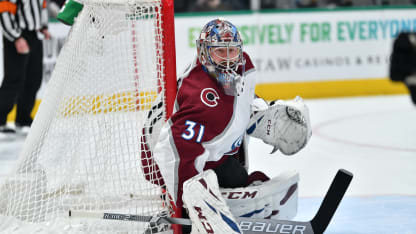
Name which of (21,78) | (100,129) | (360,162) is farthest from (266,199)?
(21,78)

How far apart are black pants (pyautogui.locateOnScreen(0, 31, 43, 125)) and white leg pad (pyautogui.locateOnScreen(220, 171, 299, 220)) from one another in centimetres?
253

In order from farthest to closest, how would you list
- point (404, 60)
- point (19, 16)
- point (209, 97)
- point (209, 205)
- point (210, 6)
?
point (210, 6) < point (19, 16) < point (209, 97) < point (209, 205) < point (404, 60)

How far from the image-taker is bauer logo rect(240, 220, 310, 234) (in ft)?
6.53

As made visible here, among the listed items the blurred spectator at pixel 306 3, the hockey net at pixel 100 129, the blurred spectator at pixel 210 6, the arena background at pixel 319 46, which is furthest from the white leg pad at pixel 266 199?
the blurred spectator at pixel 306 3

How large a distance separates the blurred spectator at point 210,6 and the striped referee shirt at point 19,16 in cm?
175

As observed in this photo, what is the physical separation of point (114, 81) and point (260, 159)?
1.47 m

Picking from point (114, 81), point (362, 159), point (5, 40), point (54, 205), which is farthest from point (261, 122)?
point (5, 40)

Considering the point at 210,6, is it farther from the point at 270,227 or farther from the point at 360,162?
the point at 270,227

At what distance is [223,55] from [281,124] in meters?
0.44

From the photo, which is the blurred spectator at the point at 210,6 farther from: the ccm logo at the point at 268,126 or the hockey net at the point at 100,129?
the ccm logo at the point at 268,126

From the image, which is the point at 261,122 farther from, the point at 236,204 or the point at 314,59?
the point at 314,59

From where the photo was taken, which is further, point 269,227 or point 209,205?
point 269,227

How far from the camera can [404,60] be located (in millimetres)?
889

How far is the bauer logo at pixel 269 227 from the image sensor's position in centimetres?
199
